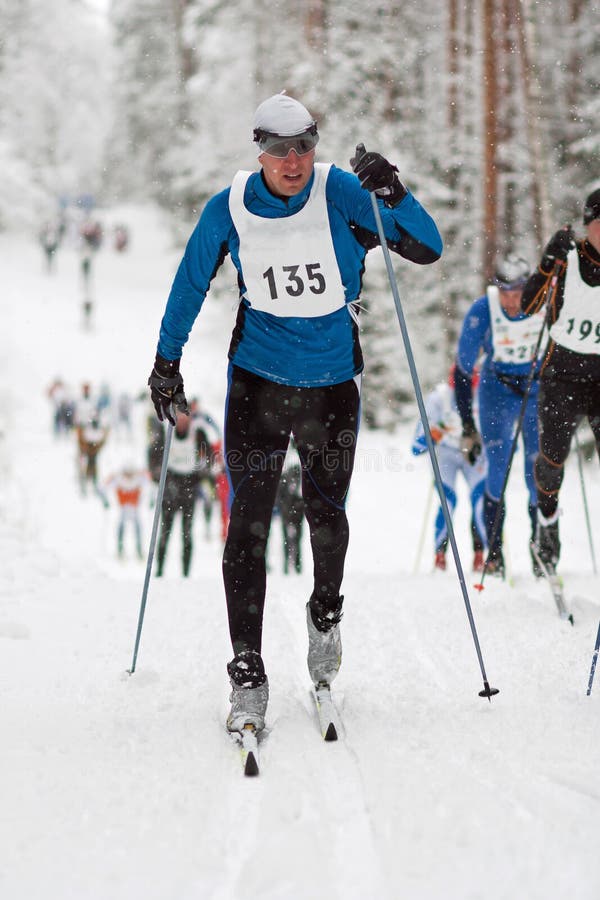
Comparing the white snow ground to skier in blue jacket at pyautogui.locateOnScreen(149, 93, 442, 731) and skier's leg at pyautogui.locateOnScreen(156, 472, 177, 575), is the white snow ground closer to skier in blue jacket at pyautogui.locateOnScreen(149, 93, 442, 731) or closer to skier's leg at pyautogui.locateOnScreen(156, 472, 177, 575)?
skier in blue jacket at pyautogui.locateOnScreen(149, 93, 442, 731)

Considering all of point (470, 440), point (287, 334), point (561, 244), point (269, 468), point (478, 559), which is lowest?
point (478, 559)

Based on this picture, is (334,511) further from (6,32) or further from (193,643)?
(6,32)

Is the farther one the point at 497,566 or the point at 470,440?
the point at 497,566

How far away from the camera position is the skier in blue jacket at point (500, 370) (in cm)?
625

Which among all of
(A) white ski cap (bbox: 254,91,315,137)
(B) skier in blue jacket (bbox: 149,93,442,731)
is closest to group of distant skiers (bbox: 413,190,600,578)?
(B) skier in blue jacket (bbox: 149,93,442,731)

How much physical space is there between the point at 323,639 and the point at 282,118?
194cm

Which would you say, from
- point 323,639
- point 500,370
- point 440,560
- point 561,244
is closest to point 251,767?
point 323,639

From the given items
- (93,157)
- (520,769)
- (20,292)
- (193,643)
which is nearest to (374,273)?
(193,643)

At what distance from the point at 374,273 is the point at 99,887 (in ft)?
60.4

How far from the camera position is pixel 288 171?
3.02 m

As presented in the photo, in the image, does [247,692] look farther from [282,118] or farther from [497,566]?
[497,566]

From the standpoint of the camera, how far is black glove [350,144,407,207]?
300 centimetres

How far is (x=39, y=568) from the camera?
6.53 metres

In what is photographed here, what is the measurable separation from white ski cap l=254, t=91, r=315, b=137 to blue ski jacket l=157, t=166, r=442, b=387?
7.5 inches
